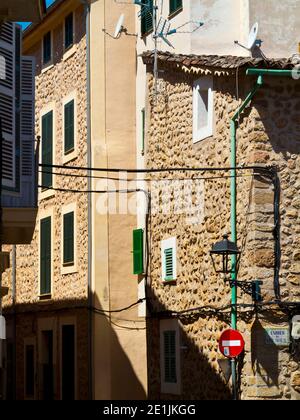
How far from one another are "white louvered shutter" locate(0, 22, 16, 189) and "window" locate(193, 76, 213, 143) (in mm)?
4242

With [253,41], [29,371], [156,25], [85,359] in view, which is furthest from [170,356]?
[29,371]

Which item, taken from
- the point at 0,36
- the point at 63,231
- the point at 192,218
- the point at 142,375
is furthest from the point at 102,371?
the point at 0,36

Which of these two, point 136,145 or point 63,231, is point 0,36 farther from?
point 63,231

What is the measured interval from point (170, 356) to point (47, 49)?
11335mm

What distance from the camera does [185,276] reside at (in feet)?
66.9

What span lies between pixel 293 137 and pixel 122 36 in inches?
→ 333

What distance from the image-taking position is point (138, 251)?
76.6ft

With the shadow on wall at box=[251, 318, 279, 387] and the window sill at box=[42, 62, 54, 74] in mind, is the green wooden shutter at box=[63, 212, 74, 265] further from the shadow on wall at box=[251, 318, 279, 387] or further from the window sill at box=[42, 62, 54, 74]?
the shadow on wall at box=[251, 318, 279, 387]

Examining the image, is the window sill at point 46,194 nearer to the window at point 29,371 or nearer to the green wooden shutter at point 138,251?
the window at point 29,371

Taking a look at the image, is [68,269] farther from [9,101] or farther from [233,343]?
[9,101]

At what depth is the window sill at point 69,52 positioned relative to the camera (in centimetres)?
2681

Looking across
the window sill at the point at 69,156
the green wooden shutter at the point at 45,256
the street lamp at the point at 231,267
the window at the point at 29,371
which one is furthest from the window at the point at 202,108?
the window at the point at 29,371

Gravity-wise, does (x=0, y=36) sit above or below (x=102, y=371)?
above

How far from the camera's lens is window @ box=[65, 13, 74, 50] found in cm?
2708
